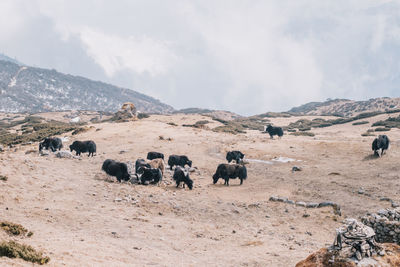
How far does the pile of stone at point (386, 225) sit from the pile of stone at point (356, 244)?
1838 mm

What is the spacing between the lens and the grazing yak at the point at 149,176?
53.6 ft

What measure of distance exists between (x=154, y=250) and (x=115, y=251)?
1124 mm

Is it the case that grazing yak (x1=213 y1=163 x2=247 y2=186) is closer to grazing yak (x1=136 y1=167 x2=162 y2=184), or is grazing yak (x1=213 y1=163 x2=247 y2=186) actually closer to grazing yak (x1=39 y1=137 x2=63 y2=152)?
grazing yak (x1=136 y1=167 x2=162 y2=184)

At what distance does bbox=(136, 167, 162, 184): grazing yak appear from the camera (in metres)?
16.3

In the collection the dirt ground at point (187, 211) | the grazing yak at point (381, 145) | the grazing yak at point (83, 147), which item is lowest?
the dirt ground at point (187, 211)

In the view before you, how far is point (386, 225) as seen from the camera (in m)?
6.44

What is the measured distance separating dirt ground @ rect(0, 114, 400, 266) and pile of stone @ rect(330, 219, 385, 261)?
9.60ft

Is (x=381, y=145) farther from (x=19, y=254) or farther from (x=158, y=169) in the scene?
(x=19, y=254)

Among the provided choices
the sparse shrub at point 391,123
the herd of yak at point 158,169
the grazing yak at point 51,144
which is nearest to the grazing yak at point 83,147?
the herd of yak at point 158,169

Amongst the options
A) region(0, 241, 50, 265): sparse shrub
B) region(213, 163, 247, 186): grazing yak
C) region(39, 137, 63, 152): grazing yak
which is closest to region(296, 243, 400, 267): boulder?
region(0, 241, 50, 265): sparse shrub

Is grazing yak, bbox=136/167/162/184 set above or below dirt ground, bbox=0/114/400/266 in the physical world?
above

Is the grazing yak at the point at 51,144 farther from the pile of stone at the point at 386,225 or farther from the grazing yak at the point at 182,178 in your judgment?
the pile of stone at the point at 386,225

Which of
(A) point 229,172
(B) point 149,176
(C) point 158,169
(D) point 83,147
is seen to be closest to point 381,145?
(A) point 229,172

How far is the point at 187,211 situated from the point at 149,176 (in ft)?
16.0
